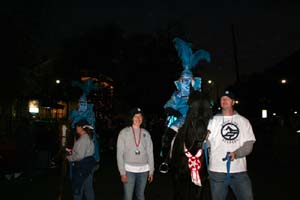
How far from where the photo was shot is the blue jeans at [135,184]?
5547mm

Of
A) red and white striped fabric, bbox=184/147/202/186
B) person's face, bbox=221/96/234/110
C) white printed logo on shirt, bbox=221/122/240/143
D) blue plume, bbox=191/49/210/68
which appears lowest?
red and white striped fabric, bbox=184/147/202/186

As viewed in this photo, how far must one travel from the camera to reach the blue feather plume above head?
6.97 meters

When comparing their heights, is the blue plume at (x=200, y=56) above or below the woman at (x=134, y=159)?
above

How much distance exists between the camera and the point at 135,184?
Answer: 5.71 metres

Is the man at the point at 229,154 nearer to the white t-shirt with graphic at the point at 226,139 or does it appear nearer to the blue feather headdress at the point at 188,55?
the white t-shirt with graphic at the point at 226,139

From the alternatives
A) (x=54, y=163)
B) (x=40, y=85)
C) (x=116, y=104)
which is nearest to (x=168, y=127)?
(x=54, y=163)

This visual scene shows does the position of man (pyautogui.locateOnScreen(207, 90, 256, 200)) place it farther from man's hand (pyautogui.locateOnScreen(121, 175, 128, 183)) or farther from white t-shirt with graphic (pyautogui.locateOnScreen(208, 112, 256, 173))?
man's hand (pyautogui.locateOnScreen(121, 175, 128, 183))

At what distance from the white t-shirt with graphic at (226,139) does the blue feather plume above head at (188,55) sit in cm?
246

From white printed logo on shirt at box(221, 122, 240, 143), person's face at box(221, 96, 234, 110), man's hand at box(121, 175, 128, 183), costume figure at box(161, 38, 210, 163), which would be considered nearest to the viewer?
white printed logo on shirt at box(221, 122, 240, 143)

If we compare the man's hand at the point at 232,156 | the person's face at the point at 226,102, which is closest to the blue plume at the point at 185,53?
the person's face at the point at 226,102

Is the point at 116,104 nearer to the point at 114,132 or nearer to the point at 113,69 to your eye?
the point at 113,69

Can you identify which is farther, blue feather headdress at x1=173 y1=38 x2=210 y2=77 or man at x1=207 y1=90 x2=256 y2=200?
blue feather headdress at x1=173 y1=38 x2=210 y2=77

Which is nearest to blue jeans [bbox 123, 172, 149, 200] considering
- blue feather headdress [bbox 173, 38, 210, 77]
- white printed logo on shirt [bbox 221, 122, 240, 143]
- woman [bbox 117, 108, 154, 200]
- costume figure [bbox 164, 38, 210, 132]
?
woman [bbox 117, 108, 154, 200]

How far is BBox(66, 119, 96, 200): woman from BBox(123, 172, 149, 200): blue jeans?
0.90 metres
